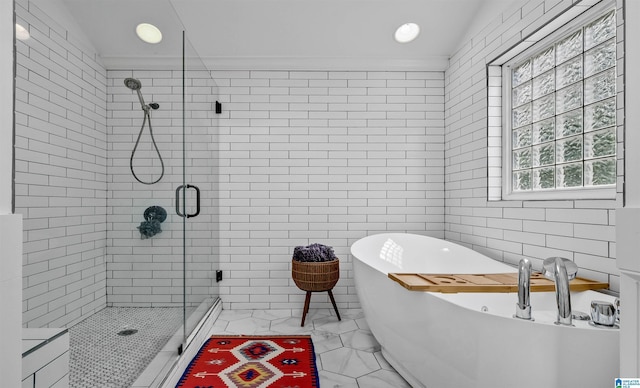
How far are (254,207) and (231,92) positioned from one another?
114cm

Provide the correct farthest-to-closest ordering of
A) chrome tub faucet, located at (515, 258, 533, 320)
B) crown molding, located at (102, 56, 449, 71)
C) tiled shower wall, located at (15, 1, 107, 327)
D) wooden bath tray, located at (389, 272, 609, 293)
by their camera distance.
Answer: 1. crown molding, located at (102, 56, 449, 71)
2. wooden bath tray, located at (389, 272, 609, 293)
3. chrome tub faucet, located at (515, 258, 533, 320)
4. tiled shower wall, located at (15, 1, 107, 327)

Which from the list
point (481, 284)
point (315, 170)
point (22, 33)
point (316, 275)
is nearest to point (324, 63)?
point (315, 170)

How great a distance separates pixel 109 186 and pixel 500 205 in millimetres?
2479

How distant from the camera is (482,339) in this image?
50.1 inches

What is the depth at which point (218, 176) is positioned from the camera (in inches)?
125

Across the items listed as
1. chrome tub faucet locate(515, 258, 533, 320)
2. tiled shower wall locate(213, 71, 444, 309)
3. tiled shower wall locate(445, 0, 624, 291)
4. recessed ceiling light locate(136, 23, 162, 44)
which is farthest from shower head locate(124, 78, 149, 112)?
tiled shower wall locate(445, 0, 624, 291)

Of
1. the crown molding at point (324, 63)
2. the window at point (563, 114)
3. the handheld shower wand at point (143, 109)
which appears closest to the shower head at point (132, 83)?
the handheld shower wand at point (143, 109)

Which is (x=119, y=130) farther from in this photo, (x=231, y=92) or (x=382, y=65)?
(x=382, y=65)

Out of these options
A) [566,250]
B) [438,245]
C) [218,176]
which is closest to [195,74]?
[218,176]

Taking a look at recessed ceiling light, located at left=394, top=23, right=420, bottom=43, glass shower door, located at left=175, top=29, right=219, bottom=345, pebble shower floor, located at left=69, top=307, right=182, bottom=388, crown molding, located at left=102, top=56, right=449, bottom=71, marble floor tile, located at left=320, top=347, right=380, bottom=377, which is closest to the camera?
pebble shower floor, located at left=69, top=307, right=182, bottom=388

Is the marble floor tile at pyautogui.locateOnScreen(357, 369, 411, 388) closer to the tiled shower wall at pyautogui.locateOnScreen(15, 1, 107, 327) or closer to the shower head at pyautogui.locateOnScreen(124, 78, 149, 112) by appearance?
the tiled shower wall at pyautogui.locateOnScreen(15, 1, 107, 327)

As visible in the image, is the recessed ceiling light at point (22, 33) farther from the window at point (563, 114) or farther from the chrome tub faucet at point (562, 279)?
the window at point (563, 114)

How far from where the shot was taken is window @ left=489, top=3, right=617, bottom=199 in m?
1.74

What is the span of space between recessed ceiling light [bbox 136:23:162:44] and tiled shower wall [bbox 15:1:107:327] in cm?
52
